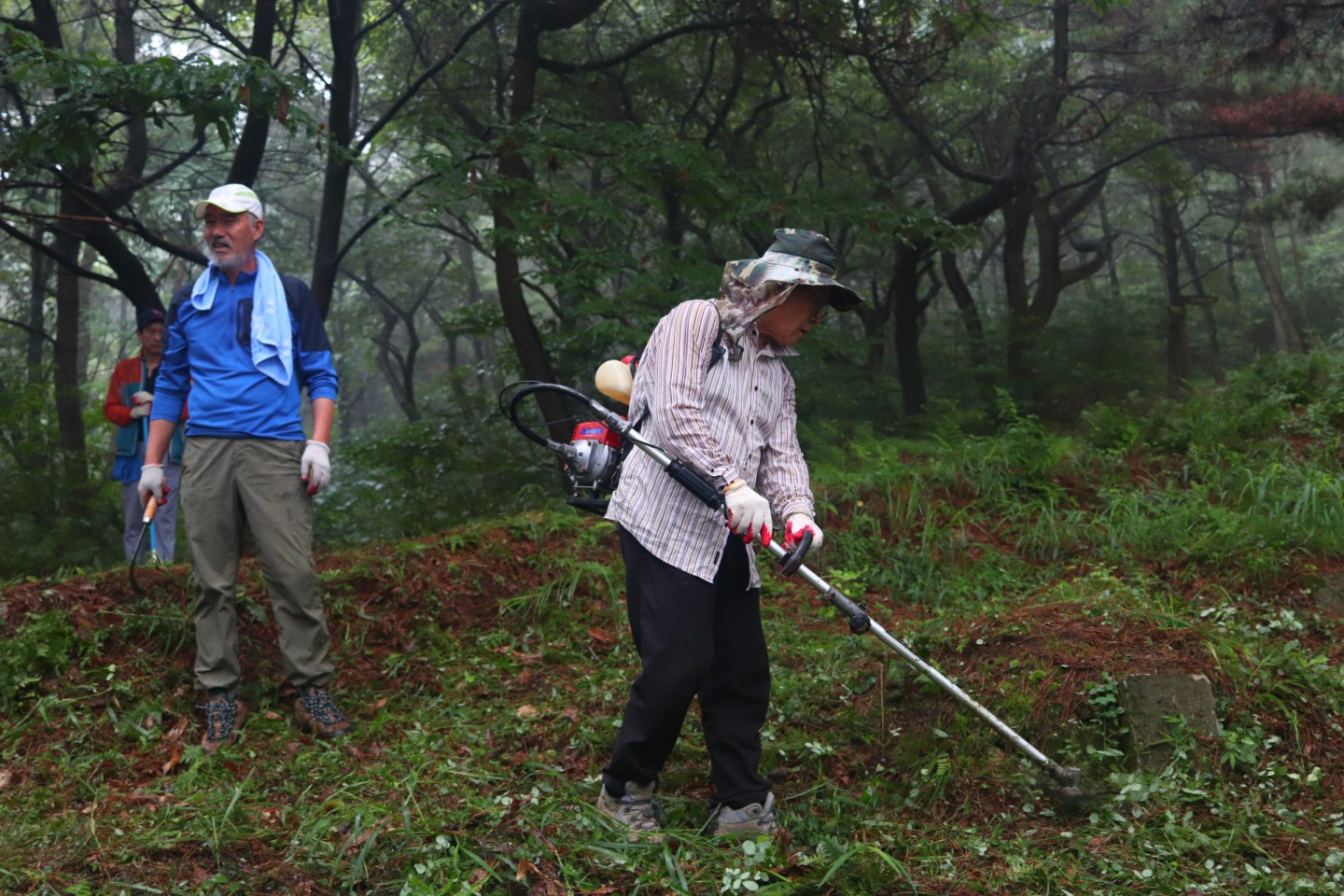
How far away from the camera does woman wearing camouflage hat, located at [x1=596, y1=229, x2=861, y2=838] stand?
11.0 feet

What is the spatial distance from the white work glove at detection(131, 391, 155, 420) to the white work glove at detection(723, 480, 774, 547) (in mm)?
5584

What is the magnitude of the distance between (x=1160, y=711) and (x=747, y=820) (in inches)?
61.6

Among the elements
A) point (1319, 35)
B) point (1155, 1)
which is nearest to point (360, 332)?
point (1155, 1)

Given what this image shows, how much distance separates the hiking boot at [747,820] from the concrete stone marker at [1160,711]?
133cm

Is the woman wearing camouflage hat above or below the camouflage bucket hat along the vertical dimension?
below

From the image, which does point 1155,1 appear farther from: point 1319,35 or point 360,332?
point 360,332

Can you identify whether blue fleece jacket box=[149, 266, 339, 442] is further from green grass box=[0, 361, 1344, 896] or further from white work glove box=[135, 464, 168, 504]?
green grass box=[0, 361, 1344, 896]

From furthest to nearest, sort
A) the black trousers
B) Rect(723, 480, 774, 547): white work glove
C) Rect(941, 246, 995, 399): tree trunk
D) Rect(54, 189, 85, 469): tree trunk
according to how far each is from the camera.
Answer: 1. Rect(941, 246, 995, 399): tree trunk
2. Rect(54, 189, 85, 469): tree trunk
3. the black trousers
4. Rect(723, 480, 774, 547): white work glove

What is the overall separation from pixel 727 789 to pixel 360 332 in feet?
83.3

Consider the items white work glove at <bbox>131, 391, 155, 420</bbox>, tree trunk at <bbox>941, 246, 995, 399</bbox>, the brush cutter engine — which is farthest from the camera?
tree trunk at <bbox>941, 246, 995, 399</bbox>

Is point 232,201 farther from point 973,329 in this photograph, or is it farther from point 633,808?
point 973,329

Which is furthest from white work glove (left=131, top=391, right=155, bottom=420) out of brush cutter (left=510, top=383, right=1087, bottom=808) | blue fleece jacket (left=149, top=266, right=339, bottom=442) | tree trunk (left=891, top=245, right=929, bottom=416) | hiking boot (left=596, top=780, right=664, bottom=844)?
tree trunk (left=891, top=245, right=929, bottom=416)

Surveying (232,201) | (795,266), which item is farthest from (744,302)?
(232,201)

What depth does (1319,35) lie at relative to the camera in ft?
28.7
